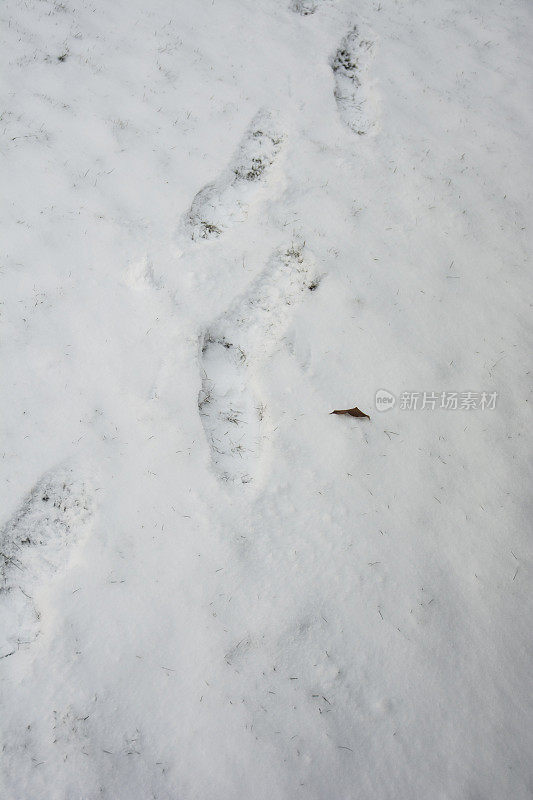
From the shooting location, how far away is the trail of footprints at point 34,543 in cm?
261

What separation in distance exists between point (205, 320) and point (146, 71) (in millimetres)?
3168

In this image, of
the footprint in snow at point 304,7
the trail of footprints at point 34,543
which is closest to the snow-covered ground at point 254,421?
the trail of footprints at point 34,543

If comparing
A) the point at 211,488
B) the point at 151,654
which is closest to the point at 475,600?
the point at 211,488

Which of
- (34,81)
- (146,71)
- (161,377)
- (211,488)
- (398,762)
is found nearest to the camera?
(398,762)

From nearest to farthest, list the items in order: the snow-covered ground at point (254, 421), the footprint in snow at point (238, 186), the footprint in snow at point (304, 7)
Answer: the snow-covered ground at point (254, 421) → the footprint in snow at point (238, 186) → the footprint in snow at point (304, 7)

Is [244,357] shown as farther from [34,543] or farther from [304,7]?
[304,7]

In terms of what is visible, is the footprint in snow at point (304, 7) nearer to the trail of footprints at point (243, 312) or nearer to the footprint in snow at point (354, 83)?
the footprint in snow at point (354, 83)

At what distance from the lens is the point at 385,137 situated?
192 inches

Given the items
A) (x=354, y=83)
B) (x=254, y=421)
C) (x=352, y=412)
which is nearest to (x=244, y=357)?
(x=254, y=421)

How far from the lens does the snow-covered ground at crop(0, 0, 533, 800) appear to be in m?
2.56

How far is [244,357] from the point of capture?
11.7 feet

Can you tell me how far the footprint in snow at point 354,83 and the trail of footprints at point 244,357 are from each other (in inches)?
81.5

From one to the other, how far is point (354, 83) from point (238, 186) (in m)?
2.25

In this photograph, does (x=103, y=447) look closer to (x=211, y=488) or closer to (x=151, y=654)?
(x=211, y=488)
